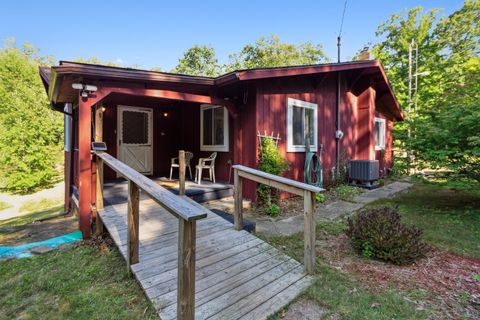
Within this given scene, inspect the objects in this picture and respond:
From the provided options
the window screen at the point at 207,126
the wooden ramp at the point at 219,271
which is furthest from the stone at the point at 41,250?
the window screen at the point at 207,126

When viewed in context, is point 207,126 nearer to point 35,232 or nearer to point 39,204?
point 35,232

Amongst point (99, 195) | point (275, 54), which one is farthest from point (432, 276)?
point (275, 54)

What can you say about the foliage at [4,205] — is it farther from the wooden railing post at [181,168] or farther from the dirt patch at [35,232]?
the wooden railing post at [181,168]

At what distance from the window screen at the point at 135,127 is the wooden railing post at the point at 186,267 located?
6035 millimetres

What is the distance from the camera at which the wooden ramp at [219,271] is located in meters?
2.06

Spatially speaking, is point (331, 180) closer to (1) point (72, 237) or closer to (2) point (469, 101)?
(2) point (469, 101)

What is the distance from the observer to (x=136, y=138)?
7.14 meters

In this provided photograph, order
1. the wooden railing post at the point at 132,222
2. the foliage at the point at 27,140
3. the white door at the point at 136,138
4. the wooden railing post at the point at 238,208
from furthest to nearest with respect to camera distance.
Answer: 1. the foliage at the point at 27,140
2. the white door at the point at 136,138
3. the wooden railing post at the point at 238,208
4. the wooden railing post at the point at 132,222

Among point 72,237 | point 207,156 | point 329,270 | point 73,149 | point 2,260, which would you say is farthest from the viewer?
point 207,156

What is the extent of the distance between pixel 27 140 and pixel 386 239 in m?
16.4

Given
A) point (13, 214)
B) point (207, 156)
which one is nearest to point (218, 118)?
point (207, 156)

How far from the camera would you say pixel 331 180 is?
7430 mm

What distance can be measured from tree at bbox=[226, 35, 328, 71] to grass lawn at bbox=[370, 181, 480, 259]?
1981 centimetres

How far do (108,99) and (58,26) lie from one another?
596 inches
